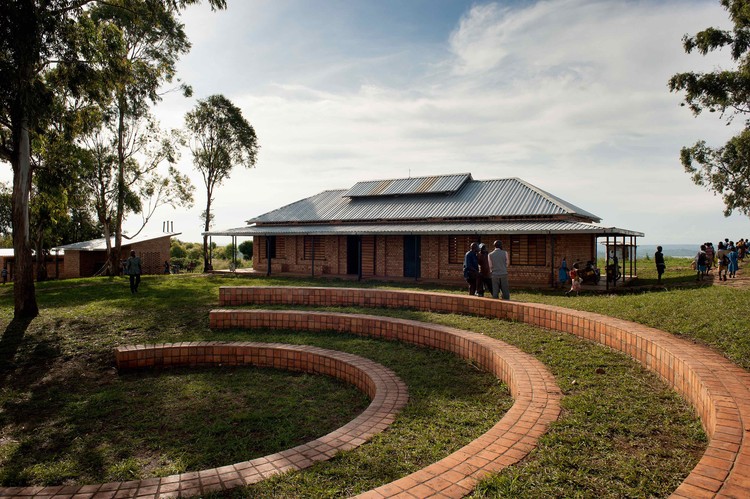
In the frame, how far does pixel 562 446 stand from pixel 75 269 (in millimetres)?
37709

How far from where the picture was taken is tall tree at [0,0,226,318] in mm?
10000

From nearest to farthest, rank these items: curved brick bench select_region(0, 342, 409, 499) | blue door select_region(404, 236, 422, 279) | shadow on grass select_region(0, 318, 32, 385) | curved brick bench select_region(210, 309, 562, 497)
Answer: curved brick bench select_region(210, 309, 562, 497) → curved brick bench select_region(0, 342, 409, 499) → shadow on grass select_region(0, 318, 32, 385) → blue door select_region(404, 236, 422, 279)

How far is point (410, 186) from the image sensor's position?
24.6m

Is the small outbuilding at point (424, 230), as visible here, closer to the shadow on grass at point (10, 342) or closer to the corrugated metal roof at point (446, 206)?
the corrugated metal roof at point (446, 206)

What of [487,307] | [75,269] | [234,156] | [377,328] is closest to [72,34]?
[377,328]

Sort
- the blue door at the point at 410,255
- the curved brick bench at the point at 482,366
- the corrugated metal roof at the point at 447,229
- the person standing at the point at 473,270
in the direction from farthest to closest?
the blue door at the point at 410,255 < the corrugated metal roof at the point at 447,229 < the person standing at the point at 473,270 < the curved brick bench at the point at 482,366

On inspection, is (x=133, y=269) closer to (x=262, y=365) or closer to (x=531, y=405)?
(x=262, y=365)

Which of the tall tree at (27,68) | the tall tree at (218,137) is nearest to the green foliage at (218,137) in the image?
the tall tree at (218,137)

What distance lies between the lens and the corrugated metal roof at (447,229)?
51.1 feet

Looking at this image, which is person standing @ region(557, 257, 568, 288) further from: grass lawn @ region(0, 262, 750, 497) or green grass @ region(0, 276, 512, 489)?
→ green grass @ region(0, 276, 512, 489)

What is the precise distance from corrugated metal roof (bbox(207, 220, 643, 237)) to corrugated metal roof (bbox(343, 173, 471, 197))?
315cm

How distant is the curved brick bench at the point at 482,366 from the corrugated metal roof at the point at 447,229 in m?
9.81

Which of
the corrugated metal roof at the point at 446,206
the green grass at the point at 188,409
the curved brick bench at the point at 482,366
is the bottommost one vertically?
the green grass at the point at 188,409

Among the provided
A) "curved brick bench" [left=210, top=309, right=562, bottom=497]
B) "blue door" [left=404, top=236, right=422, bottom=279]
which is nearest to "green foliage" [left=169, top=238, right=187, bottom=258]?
"blue door" [left=404, top=236, right=422, bottom=279]
